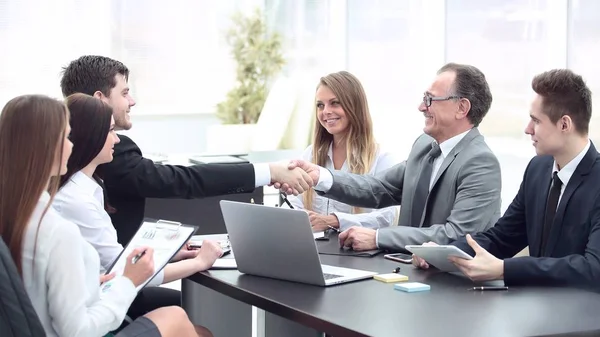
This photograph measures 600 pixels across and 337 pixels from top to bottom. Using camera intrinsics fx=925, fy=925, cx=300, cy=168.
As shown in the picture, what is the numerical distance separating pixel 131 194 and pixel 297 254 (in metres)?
0.89

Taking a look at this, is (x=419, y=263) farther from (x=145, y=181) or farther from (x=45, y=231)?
(x=45, y=231)

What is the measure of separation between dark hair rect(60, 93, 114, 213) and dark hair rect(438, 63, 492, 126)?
52.6 inches

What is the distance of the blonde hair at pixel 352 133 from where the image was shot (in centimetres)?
404

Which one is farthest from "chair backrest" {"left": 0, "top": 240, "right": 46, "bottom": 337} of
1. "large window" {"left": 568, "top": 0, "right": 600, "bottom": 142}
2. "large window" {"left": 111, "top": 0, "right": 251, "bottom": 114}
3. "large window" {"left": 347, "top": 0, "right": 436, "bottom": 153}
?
"large window" {"left": 111, "top": 0, "right": 251, "bottom": 114}

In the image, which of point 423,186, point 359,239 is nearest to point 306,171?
point 423,186

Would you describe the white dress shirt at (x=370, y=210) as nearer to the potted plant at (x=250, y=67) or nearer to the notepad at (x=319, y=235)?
the notepad at (x=319, y=235)

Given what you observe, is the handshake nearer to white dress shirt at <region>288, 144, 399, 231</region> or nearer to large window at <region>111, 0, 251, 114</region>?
white dress shirt at <region>288, 144, 399, 231</region>

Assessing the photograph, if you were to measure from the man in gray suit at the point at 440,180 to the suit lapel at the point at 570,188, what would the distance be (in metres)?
0.43

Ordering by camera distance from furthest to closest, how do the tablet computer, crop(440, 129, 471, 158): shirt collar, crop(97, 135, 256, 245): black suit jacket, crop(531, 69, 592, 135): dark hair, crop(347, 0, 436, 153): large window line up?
crop(347, 0, 436, 153): large window
crop(440, 129, 471, 158): shirt collar
crop(97, 135, 256, 245): black suit jacket
crop(531, 69, 592, 135): dark hair
the tablet computer

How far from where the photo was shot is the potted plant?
9297 millimetres

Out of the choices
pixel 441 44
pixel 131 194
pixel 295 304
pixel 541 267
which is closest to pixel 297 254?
pixel 295 304

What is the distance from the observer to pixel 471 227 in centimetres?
314

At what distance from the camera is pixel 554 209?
2.78 m

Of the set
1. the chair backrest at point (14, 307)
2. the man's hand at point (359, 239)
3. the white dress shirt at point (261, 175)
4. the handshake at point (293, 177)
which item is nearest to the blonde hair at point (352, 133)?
the handshake at point (293, 177)
